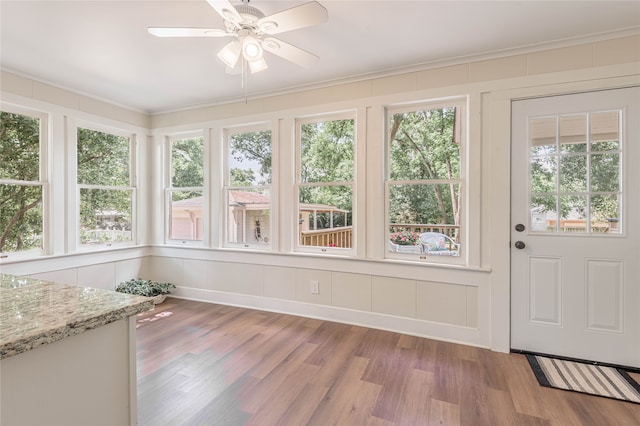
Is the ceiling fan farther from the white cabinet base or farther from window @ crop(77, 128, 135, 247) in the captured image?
window @ crop(77, 128, 135, 247)

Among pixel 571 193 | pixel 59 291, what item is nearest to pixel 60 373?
pixel 59 291

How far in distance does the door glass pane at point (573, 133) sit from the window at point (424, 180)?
0.75m

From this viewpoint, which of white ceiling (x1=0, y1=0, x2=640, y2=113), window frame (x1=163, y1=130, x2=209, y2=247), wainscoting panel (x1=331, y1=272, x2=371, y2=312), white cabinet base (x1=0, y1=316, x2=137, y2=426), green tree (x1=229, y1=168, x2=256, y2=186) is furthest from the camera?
window frame (x1=163, y1=130, x2=209, y2=247)

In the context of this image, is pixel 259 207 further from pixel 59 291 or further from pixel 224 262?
pixel 59 291

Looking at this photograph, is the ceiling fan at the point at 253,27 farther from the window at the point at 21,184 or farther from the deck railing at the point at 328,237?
the window at the point at 21,184

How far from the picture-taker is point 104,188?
3723 millimetres

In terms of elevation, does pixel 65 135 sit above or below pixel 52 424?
above

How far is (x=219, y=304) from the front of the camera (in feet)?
12.2

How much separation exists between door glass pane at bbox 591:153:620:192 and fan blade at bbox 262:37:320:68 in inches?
91.0

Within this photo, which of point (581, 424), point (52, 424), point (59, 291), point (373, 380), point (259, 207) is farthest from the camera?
point (259, 207)

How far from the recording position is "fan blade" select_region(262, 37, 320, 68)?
185 centimetres

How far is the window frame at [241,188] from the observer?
11.5ft

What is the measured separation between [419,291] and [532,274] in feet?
3.02

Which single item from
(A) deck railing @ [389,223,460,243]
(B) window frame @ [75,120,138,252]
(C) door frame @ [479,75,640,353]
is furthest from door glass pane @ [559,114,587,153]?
(B) window frame @ [75,120,138,252]
